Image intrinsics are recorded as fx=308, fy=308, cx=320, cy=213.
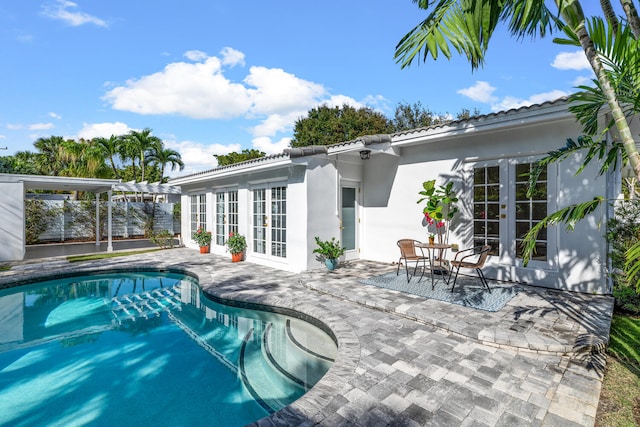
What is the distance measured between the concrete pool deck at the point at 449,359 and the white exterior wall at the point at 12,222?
10.3 metres

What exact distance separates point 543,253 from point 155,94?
20208 millimetres

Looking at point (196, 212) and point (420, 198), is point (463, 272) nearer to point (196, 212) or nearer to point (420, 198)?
point (420, 198)

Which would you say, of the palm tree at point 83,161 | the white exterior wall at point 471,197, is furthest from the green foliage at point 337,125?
the white exterior wall at point 471,197

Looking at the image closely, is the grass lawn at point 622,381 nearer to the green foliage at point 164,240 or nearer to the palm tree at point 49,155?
the green foliage at point 164,240

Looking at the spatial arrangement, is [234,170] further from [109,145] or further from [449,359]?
[109,145]

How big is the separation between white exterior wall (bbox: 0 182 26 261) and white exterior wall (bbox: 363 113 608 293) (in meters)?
13.0

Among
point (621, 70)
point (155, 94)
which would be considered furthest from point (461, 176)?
point (155, 94)

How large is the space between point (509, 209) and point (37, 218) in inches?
866

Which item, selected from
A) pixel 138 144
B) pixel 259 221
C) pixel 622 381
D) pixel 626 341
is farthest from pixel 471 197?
pixel 138 144

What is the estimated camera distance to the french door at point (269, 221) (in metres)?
9.63

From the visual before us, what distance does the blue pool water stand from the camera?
361 centimetres

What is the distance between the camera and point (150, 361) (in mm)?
4832

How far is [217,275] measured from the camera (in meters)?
8.88

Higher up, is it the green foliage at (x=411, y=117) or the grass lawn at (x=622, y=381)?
the green foliage at (x=411, y=117)
